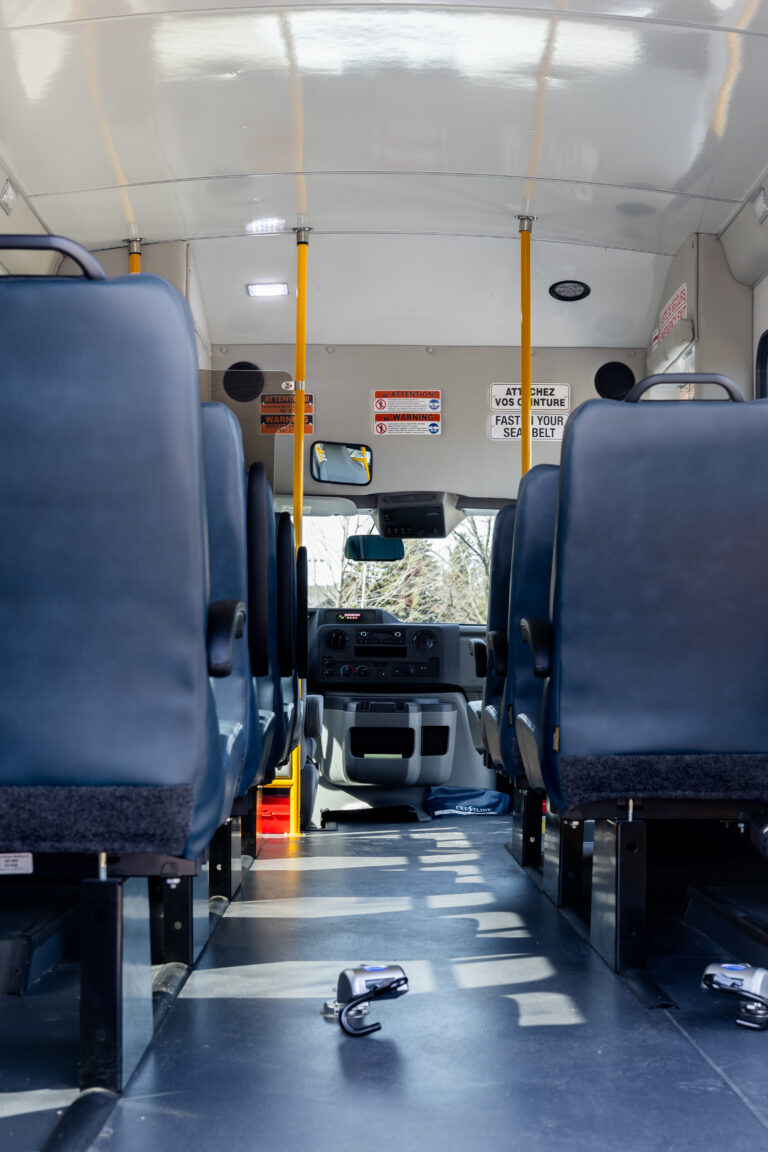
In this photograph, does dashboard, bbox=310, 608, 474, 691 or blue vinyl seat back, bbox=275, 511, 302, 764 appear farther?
dashboard, bbox=310, 608, 474, 691

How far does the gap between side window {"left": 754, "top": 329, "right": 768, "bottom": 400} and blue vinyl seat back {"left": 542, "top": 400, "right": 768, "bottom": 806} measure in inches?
104

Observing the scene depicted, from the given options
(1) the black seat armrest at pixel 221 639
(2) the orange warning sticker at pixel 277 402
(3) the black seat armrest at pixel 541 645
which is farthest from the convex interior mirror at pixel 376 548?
(1) the black seat armrest at pixel 221 639

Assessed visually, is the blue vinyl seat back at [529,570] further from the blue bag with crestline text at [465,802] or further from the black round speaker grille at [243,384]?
the blue bag with crestline text at [465,802]

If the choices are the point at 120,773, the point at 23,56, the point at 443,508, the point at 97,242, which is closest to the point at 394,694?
the point at 443,508

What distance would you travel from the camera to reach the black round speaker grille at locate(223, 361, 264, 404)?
189 inches

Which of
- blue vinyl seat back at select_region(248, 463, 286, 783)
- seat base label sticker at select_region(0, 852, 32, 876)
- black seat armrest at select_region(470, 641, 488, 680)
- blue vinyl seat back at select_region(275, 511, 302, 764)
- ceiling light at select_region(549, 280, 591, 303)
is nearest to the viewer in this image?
seat base label sticker at select_region(0, 852, 32, 876)

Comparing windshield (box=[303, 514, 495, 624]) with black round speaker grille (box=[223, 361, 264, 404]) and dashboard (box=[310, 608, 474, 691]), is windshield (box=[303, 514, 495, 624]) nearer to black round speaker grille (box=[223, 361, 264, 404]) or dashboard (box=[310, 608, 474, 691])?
dashboard (box=[310, 608, 474, 691])

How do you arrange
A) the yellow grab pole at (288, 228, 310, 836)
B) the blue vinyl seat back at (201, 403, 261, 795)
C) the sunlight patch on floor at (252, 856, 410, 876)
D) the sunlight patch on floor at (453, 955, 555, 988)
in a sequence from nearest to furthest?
the sunlight patch on floor at (453, 955, 555, 988) → the blue vinyl seat back at (201, 403, 261, 795) → the sunlight patch on floor at (252, 856, 410, 876) → the yellow grab pole at (288, 228, 310, 836)

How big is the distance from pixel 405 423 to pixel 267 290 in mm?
1052

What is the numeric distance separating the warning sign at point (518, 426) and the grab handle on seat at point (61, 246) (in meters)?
4.27

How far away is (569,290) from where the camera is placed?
562 cm

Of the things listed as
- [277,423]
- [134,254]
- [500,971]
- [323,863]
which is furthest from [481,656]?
[134,254]

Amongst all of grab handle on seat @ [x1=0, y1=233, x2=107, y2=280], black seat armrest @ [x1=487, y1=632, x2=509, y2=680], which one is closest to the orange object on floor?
black seat armrest @ [x1=487, y1=632, x2=509, y2=680]

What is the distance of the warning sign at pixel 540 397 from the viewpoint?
19.4ft
